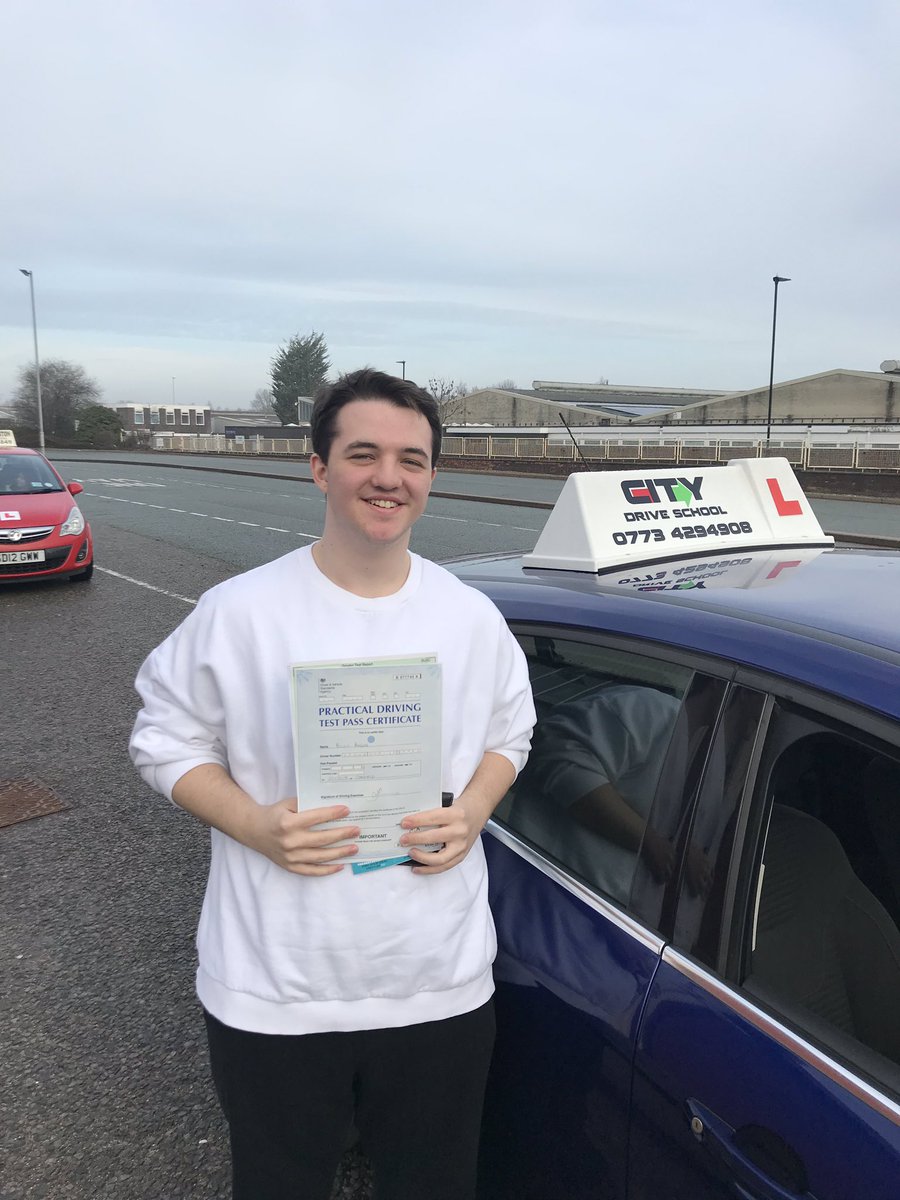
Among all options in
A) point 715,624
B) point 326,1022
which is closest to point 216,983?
point 326,1022

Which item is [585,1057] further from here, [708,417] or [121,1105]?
[708,417]

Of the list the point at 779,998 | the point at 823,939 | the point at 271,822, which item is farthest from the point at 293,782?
the point at 823,939

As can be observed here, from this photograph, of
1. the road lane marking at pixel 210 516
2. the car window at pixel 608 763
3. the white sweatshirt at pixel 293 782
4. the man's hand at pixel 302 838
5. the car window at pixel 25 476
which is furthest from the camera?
the road lane marking at pixel 210 516

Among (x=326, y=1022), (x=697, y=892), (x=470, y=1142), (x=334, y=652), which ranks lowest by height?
(x=470, y=1142)

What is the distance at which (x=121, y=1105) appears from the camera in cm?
249

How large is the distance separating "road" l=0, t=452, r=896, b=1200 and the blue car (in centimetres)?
102

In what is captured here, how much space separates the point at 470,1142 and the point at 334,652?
933 millimetres

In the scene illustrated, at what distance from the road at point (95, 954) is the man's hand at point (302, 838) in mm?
1341

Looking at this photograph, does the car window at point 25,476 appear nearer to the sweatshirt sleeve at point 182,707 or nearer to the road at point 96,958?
the road at point 96,958

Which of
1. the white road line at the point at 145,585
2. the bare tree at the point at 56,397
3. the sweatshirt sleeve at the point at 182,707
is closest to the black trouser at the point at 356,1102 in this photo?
the sweatshirt sleeve at the point at 182,707

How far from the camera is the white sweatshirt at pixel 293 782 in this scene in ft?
4.73

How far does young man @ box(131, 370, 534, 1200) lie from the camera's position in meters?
1.44

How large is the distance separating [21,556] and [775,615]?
936 centimetres

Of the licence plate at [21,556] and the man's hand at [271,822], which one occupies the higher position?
the man's hand at [271,822]
